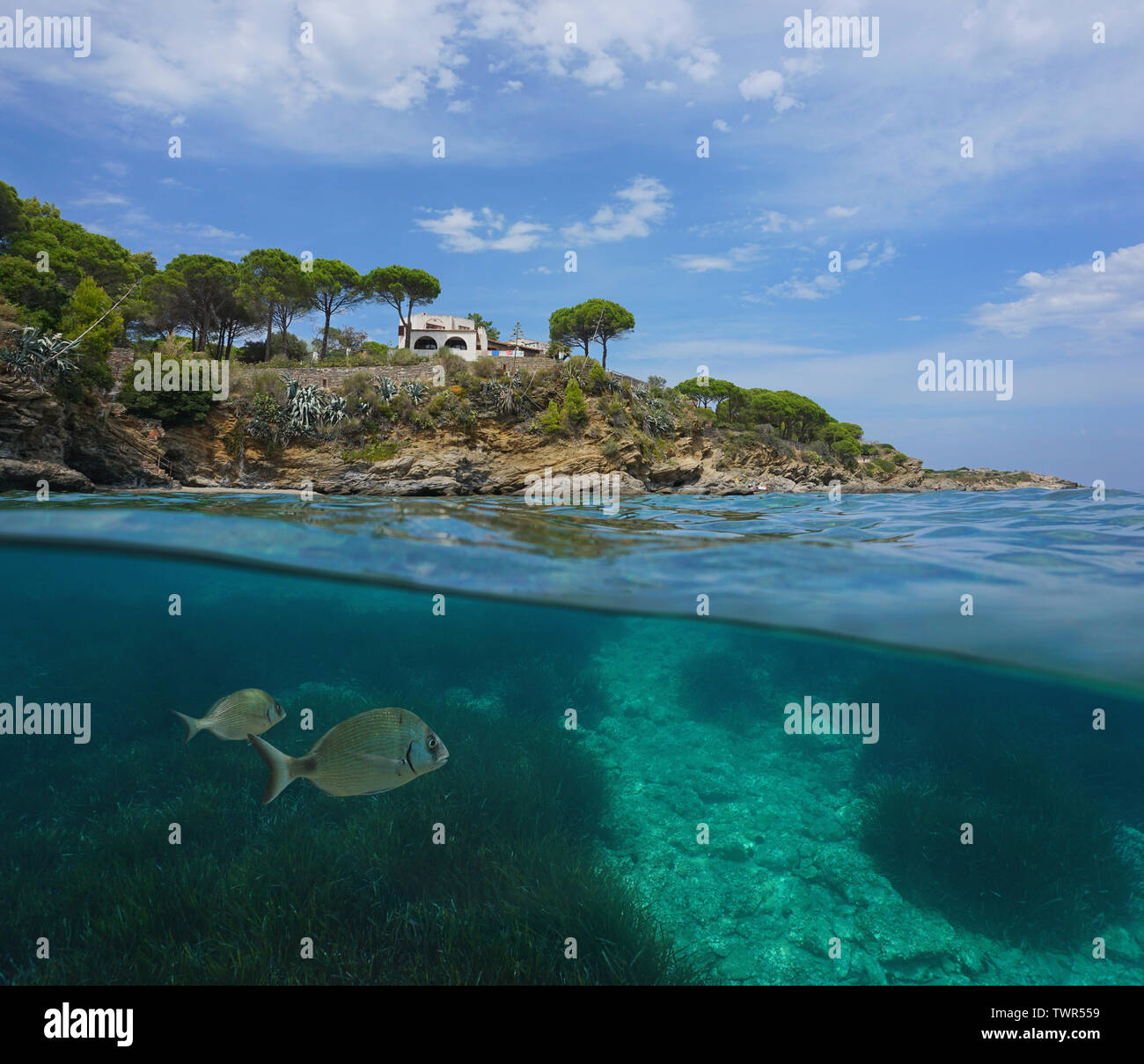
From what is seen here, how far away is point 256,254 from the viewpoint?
130 ft

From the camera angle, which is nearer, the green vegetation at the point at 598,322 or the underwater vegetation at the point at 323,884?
the underwater vegetation at the point at 323,884

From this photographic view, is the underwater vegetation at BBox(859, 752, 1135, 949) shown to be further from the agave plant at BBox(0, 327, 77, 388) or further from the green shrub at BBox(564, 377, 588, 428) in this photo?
the agave plant at BBox(0, 327, 77, 388)

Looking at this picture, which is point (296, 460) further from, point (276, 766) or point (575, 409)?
point (276, 766)

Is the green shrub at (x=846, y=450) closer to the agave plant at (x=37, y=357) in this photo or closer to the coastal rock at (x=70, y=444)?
the coastal rock at (x=70, y=444)

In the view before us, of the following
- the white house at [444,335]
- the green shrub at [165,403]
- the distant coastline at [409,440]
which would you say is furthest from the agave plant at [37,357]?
the white house at [444,335]

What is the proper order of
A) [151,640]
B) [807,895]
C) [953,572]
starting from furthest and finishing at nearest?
[151,640] < [953,572] < [807,895]

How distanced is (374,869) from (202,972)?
5.68 ft

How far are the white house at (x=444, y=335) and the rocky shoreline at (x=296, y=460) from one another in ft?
82.7

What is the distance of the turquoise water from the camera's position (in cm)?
634

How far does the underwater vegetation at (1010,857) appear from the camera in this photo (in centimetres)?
686

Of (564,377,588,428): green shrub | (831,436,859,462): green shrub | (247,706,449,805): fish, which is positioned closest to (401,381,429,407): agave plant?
(564,377,588,428): green shrub

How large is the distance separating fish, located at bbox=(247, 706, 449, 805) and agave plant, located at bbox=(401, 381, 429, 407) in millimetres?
28283

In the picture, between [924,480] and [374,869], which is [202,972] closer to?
[374,869]
